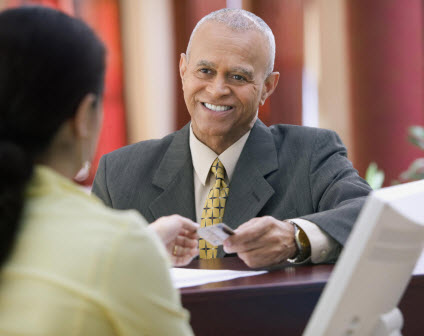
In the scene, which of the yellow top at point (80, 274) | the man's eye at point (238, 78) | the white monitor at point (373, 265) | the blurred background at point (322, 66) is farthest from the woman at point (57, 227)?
the blurred background at point (322, 66)

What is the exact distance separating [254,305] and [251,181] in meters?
0.76

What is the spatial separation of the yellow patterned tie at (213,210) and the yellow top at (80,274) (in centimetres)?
107

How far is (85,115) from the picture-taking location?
1.00 m

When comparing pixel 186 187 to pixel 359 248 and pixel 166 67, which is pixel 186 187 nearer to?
pixel 359 248

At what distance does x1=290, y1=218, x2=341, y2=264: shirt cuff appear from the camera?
1669mm

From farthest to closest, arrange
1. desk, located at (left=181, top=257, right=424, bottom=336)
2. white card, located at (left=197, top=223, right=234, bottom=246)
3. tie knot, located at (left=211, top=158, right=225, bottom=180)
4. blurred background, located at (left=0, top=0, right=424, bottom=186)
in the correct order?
blurred background, located at (left=0, top=0, right=424, bottom=186)
tie knot, located at (left=211, top=158, right=225, bottom=180)
white card, located at (left=197, top=223, right=234, bottom=246)
desk, located at (left=181, top=257, right=424, bottom=336)

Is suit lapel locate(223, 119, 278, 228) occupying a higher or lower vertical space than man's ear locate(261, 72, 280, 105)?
lower

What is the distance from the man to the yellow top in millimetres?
1064

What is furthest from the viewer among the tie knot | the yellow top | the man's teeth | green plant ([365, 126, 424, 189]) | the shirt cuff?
green plant ([365, 126, 424, 189])

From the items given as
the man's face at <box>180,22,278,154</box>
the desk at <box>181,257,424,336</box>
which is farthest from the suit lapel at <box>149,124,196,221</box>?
the desk at <box>181,257,424,336</box>

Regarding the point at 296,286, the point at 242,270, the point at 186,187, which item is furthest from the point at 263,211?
the point at 296,286

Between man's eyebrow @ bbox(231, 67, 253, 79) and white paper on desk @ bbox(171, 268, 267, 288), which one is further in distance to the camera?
man's eyebrow @ bbox(231, 67, 253, 79)

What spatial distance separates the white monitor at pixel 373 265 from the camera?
94cm

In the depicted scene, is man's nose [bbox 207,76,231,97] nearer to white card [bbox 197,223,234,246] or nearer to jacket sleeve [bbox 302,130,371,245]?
jacket sleeve [bbox 302,130,371,245]
